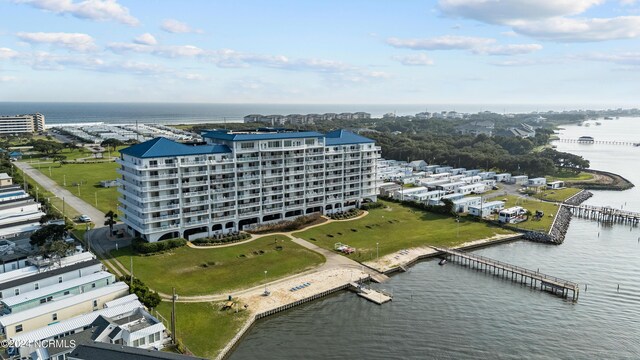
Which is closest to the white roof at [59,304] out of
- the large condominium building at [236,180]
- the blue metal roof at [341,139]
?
the large condominium building at [236,180]

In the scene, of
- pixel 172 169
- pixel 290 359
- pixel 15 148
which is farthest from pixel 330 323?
pixel 15 148

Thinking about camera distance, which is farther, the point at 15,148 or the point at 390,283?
the point at 15,148

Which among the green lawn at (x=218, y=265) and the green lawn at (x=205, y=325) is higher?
the green lawn at (x=218, y=265)

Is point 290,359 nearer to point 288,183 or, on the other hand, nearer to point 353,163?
point 288,183

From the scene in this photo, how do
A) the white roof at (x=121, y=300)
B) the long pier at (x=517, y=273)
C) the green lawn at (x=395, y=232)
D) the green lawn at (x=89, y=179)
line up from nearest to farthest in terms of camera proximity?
1. the white roof at (x=121, y=300)
2. the long pier at (x=517, y=273)
3. the green lawn at (x=395, y=232)
4. the green lawn at (x=89, y=179)

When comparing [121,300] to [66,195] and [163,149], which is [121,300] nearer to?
[163,149]

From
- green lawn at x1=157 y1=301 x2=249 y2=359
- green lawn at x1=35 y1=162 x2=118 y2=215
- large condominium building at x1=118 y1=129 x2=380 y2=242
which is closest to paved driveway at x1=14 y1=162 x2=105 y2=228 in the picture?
green lawn at x1=35 y1=162 x2=118 y2=215

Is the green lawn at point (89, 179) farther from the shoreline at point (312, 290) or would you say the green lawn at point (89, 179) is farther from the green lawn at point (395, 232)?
the shoreline at point (312, 290)
